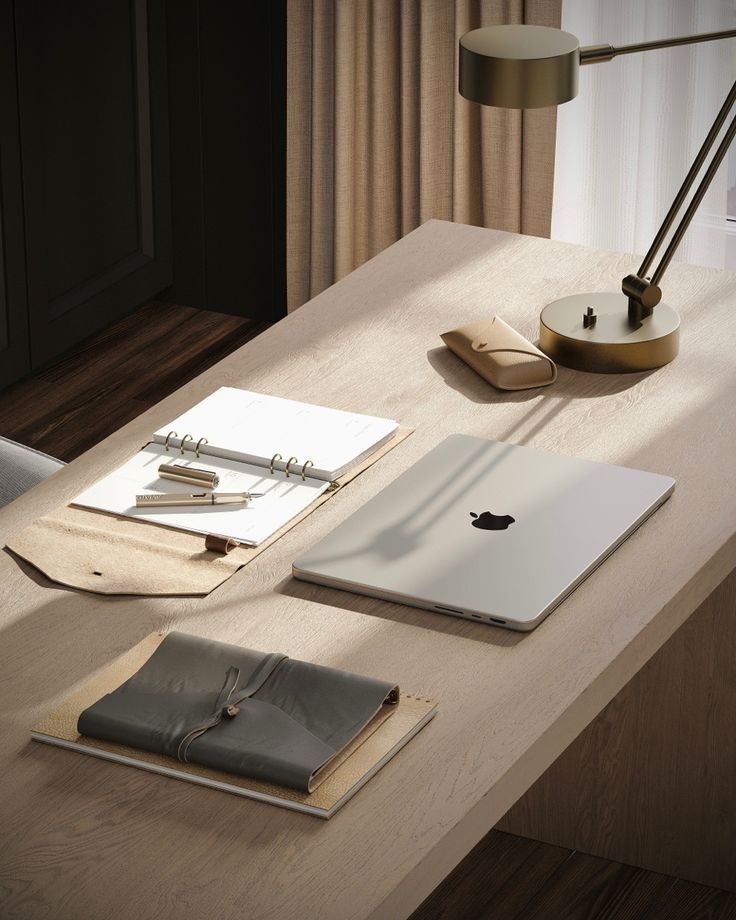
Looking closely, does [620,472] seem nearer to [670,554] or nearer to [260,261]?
[670,554]

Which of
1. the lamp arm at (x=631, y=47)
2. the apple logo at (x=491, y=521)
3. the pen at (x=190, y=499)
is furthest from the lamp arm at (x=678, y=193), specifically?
the pen at (x=190, y=499)

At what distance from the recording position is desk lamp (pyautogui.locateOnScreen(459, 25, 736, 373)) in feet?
6.10

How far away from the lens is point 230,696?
55.0 inches

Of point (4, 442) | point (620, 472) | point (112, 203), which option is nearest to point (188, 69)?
point (112, 203)

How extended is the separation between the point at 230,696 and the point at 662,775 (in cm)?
111

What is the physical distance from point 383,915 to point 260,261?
10.3 feet

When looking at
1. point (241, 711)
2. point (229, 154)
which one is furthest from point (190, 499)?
point (229, 154)

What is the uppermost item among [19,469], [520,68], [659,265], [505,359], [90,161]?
[520,68]

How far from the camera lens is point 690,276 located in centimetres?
233

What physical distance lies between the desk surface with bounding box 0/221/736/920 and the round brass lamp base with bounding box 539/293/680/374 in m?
0.02

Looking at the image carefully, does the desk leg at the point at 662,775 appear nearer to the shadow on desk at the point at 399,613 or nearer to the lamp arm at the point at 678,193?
the lamp arm at the point at 678,193

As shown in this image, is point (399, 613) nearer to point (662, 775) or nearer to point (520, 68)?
point (520, 68)

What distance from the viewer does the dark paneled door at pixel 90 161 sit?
3627 mm

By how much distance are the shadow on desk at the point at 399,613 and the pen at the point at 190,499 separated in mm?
170
